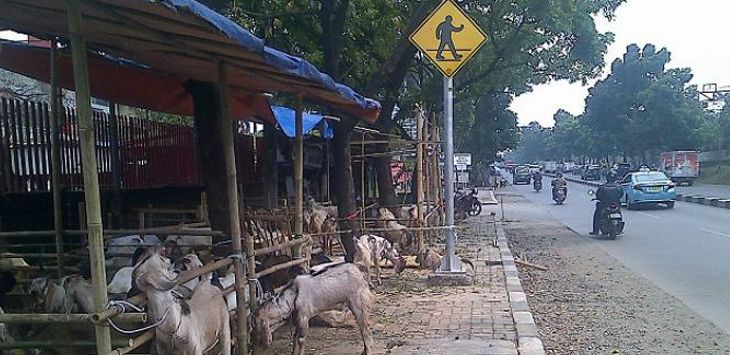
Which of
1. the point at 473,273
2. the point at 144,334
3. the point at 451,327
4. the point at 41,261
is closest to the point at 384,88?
the point at 473,273

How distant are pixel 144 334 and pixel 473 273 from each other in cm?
→ 710

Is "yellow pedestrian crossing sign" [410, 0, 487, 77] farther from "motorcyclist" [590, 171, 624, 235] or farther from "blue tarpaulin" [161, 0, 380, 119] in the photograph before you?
"motorcyclist" [590, 171, 624, 235]

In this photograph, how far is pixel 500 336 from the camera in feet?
21.9

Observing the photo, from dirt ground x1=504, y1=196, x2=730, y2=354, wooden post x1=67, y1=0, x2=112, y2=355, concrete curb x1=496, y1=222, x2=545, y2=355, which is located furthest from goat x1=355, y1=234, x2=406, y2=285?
wooden post x1=67, y1=0, x2=112, y2=355

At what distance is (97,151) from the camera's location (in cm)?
949

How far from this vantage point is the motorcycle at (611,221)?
1553 cm

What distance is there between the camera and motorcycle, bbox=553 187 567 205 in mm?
28734

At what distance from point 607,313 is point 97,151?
6963 mm

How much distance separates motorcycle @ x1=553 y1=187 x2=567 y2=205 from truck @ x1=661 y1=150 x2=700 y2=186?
14.5 metres

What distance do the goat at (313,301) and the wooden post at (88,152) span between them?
2.08 metres

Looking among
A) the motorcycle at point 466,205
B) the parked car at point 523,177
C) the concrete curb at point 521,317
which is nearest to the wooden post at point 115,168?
the concrete curb at point 521,317

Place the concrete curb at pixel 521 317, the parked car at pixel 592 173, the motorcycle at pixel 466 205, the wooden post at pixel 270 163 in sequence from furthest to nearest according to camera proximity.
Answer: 1. the parked car at pixel 592 173
2. the motorcycle at pixel 466 205
3. the wooden post at pixel 270 163
4. the concrete curb at pixel 521 317

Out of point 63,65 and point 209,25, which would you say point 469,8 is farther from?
point 209,25

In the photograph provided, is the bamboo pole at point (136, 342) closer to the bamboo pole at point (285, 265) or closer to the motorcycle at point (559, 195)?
the bamboo pole at point (285, 265)
